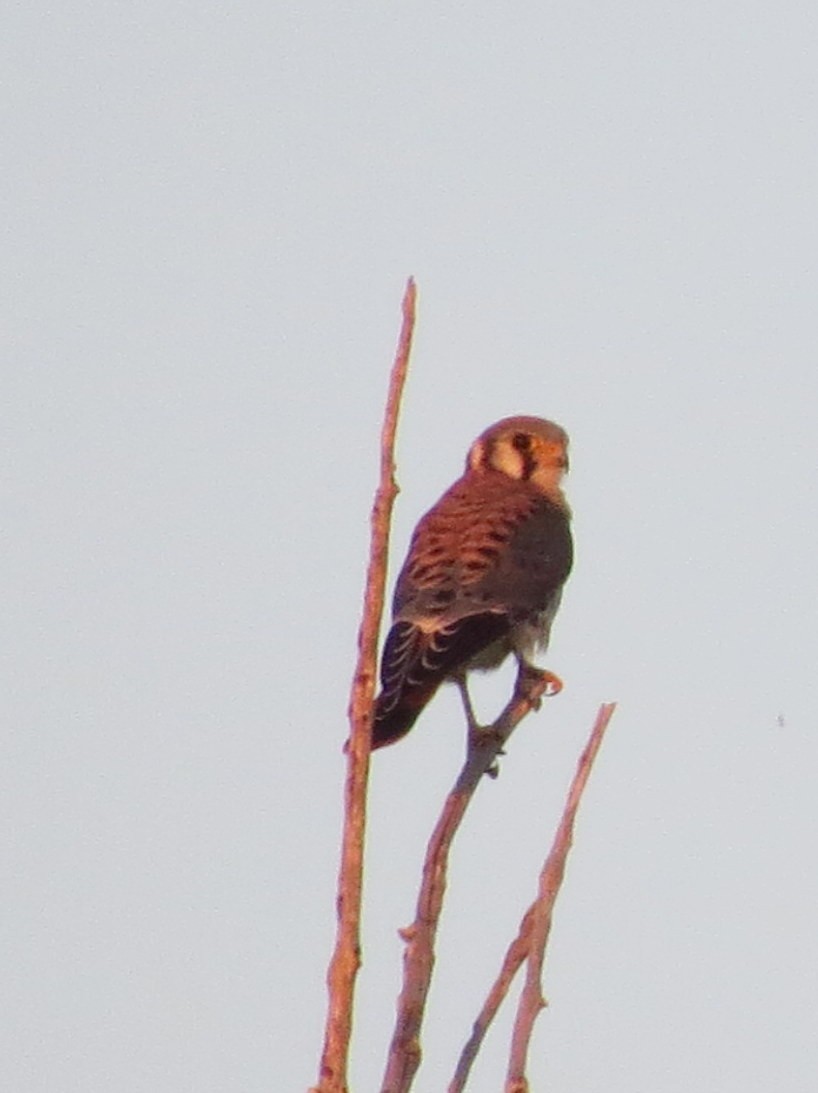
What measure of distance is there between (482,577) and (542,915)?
12.8 ft

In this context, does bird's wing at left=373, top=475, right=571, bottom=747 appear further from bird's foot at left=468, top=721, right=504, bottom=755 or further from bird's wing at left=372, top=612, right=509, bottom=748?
bird's foot at left=468, top=721, right=504, bottom=755

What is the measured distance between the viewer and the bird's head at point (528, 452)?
7.97 m

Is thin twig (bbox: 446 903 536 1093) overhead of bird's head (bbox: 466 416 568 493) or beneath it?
beneath

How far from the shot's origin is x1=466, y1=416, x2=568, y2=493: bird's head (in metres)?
7.97

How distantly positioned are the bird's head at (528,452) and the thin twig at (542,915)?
485 cm

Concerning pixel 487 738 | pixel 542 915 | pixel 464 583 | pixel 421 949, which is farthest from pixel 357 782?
pixel 464 583

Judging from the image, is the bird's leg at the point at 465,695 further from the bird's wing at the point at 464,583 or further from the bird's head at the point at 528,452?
the bird's head at the point at 528,452

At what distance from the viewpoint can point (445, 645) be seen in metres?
6.25

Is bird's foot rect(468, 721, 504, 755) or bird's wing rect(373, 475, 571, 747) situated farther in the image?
bird's wing rect(373, 475, 571, 747)

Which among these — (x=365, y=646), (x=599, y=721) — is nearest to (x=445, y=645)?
(x=599, y=721)

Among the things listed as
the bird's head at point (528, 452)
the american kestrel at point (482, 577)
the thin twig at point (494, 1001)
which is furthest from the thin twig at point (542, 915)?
the bird's head at point (528, 452)

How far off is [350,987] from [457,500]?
204 inches

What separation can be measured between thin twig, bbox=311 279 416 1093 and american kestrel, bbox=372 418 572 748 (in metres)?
2.77

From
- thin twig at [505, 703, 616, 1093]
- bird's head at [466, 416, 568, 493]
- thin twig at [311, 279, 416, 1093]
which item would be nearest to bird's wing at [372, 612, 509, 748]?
bird's head at [466, 416, 568, 493]
